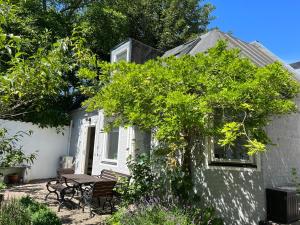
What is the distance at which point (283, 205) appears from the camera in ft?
20.4

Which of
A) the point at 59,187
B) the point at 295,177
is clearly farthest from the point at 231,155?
the point at 59,187

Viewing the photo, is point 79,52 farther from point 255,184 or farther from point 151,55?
point 151,55

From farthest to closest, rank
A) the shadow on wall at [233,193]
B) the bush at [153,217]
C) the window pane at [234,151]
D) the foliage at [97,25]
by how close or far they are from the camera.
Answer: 1. the foliage at [97,25]
2. the window pane at [234,151]
3. the shadow on wall at [233,193]
4. the bush at [153,217]

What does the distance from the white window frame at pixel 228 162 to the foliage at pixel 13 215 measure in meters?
4.46

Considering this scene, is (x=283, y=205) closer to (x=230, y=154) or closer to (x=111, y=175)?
(x=230, y=154)

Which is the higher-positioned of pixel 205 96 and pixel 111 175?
pixel 205 96

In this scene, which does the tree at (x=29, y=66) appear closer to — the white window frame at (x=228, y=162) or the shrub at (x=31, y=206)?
the shrub at (x=31, y=206)

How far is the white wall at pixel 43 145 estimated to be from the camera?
14.6 meters

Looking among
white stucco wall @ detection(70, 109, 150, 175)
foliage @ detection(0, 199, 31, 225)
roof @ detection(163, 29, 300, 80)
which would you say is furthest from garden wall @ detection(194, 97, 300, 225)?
foliage @ detection(0, 199, 31, 225)

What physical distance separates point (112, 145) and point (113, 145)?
81mm

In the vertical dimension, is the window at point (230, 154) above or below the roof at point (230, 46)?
below

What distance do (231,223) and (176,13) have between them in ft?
52.4

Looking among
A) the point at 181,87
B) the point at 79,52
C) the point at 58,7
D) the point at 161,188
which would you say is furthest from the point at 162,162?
the point at 58,7

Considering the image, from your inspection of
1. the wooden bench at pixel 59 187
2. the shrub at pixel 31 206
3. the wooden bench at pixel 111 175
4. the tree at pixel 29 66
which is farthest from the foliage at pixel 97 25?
the tree at pixel 29 66
